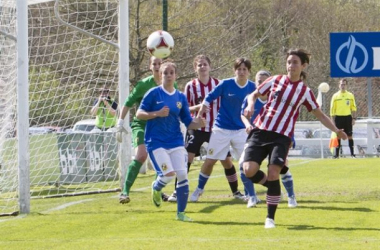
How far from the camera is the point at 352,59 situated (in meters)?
27.2

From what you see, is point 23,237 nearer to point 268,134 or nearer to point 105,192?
point 268,134

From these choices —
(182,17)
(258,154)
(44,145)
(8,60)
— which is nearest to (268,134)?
(258,154)

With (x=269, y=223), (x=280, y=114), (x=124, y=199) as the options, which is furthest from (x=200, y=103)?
(x=269, y=223)

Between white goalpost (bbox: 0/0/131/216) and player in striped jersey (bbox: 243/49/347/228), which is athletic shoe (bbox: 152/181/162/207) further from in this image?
white goalpost (bbox: 0/0/131/216)

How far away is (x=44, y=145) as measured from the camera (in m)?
16.9

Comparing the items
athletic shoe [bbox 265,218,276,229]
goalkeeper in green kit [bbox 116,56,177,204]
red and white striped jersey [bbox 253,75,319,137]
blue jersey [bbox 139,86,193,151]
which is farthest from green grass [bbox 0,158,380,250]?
red and white striped jersey [bbox 253,75,319,137]

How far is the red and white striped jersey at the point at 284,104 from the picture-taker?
1000cm

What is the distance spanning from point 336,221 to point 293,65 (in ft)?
5.94

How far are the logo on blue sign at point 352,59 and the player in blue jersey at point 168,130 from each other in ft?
56.4

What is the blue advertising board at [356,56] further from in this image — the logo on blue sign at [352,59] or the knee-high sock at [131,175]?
the knee-high sock at [131,175]

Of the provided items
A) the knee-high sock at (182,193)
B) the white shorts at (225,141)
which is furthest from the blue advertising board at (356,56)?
the knee-high sock at (182,193)

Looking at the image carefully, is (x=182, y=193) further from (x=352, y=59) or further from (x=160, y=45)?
(x=352, y=59)

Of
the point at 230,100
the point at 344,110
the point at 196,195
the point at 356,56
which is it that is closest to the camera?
the point at 230,100

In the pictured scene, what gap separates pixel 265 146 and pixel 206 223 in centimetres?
110
